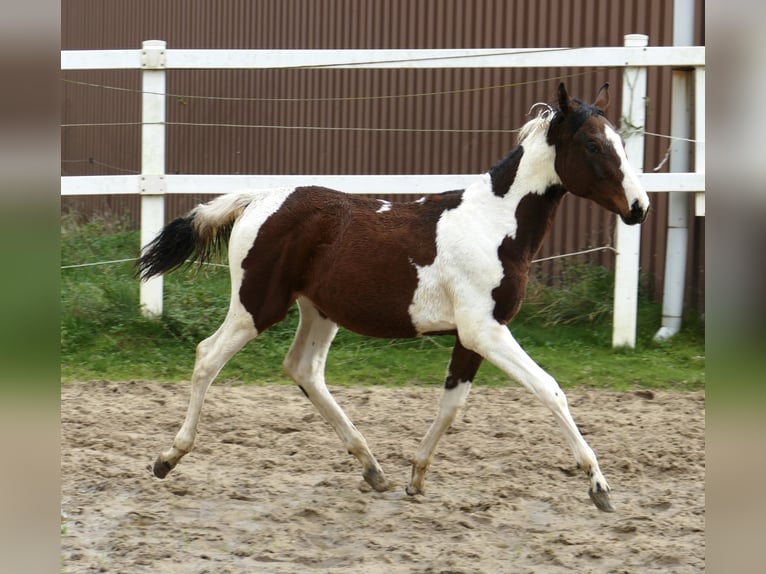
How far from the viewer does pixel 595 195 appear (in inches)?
159

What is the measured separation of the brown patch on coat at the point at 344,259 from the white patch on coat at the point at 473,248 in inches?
2.2

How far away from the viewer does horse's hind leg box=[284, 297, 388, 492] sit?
4.36m

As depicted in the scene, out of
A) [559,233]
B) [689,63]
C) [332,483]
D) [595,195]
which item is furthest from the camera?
[559,233]

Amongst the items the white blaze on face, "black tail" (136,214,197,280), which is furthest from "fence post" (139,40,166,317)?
the white blaze on face

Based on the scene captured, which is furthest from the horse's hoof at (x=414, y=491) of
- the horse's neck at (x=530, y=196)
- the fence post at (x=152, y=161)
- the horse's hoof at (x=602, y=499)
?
the fence post at (x=152, y=161)

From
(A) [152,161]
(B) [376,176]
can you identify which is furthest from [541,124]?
(A) [152,161]

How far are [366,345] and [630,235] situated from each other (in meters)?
2.06

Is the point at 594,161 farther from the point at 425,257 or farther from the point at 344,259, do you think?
the point at 344,259

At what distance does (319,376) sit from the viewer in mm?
4512

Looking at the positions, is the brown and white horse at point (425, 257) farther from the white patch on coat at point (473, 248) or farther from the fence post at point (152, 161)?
the fence post at point (152, 161)

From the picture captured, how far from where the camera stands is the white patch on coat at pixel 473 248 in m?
4.00

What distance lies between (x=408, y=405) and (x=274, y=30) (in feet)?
21.1
